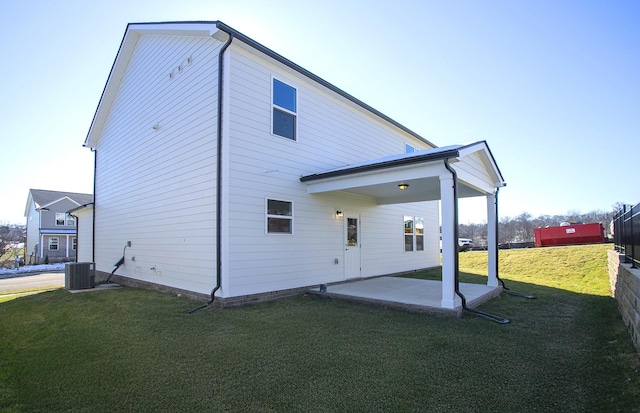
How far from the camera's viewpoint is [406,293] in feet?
25.2

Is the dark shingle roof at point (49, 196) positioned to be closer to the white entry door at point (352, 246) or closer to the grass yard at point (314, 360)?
the grass yard at point (314, 360)

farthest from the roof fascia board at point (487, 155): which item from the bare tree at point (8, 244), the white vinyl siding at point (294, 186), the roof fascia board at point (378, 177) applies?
the bare tree at point (8, 244)

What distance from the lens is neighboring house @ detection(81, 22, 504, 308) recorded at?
701cm

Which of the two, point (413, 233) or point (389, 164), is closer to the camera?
point (389, 164)

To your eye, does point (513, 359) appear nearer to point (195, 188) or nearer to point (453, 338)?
point (453, 338)

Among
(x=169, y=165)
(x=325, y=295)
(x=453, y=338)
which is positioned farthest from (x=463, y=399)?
(x=169, y=165)

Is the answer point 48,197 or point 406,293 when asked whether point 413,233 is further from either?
point 48,197

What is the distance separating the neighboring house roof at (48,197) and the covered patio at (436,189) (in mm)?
35358

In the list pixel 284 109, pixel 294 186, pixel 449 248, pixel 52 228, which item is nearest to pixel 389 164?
pixel 449 248

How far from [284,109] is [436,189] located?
4.52 m

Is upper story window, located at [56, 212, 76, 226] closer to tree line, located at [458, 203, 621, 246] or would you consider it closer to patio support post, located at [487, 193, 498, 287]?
patio support post, located at [487, 193, 498, 287]

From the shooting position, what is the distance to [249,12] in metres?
8.70

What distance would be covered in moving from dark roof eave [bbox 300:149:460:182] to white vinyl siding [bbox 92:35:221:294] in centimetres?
253

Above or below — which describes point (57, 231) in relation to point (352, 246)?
above
